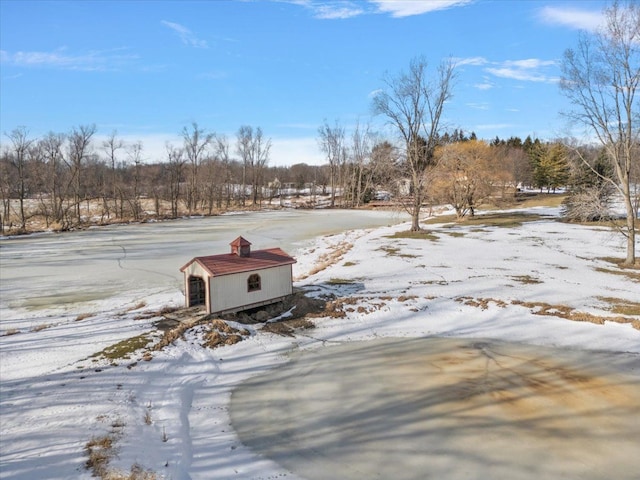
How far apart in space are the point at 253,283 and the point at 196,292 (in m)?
1.88

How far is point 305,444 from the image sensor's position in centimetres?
650

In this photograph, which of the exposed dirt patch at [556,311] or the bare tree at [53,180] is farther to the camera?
the bare tree at [53,180]

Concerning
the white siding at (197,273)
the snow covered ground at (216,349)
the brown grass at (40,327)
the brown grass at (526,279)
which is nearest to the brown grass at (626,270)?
the snow covered ground at (216,349)

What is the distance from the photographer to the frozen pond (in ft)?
51.1

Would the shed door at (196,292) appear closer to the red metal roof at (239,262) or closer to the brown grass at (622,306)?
the red metal roof at (239,262)

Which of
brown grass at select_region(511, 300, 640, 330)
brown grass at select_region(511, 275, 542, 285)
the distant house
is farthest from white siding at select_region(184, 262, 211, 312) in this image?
brown grass at select_region(511, 275, 542, 285)

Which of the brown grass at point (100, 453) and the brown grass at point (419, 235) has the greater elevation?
the brown grass at point (419, 235)

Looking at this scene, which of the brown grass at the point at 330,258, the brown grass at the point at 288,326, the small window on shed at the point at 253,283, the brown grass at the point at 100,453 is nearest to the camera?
the brown grass at the point at 100,453

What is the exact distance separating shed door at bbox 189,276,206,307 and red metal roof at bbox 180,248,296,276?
0.51 metres

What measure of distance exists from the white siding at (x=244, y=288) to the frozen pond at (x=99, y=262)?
505cm

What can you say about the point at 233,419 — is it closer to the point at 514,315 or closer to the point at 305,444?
the point at 305,444

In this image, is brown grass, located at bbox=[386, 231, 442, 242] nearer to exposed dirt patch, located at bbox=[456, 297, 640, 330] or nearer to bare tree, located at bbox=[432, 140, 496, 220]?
bare tree, located at bbox=[432, 140, 496, 220]

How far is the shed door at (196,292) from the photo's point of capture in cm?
1268

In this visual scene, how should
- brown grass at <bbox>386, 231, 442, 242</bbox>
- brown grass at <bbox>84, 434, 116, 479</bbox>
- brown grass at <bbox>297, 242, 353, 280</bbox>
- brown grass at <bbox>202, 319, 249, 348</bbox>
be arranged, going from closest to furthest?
1. brown grass at <bbox>84, 434, 116, 479</bbox>
2. brown grass at <bbox>202, 319, 249, 348</bbox>
3. brown grass at <bbox>297, 242, 353, 280</bbox>
4. brown grass at <bbox>386, 231, 442, 242</bbox>
